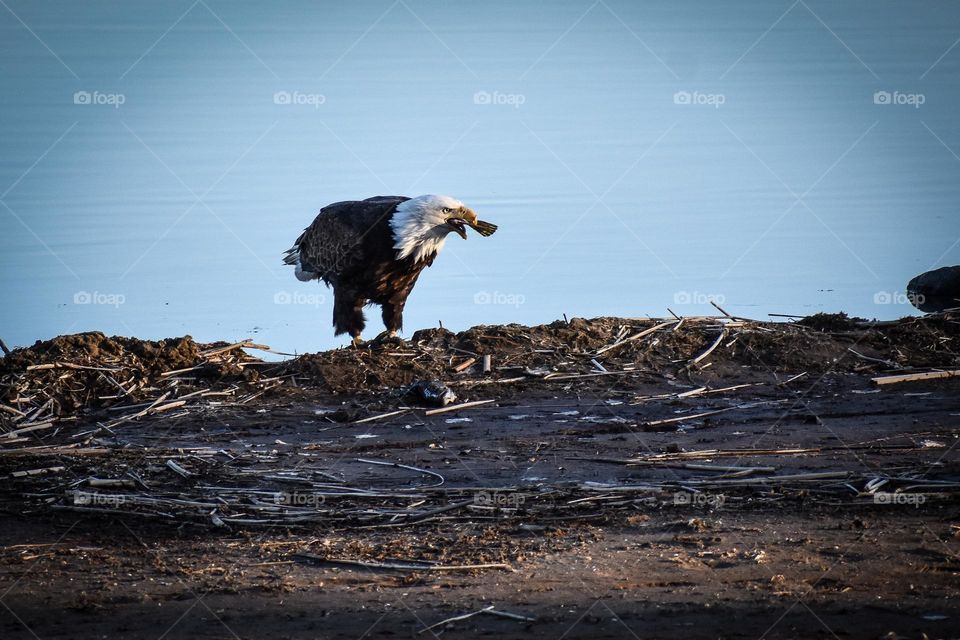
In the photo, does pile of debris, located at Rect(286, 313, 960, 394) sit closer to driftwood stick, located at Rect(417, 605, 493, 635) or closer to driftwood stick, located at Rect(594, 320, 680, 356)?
driftwood stick, located at Rect(594, 320, 680, 356)

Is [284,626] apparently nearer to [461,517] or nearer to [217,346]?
[461,517]

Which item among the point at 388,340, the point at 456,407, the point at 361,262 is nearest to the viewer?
the point at 456,407

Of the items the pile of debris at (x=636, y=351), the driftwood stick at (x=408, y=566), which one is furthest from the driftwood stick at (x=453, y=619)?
the pile of debris at (x=636, y=351)

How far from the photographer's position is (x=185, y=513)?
498 cm

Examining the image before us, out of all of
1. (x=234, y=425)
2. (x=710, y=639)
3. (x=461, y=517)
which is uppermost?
(x=234, y=425)

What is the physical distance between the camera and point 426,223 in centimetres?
959

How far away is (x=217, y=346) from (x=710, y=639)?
18.6 feet

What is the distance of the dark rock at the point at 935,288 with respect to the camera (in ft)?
35.6

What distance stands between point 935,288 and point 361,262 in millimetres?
5482

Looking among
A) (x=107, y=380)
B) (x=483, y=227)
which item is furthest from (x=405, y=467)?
(x=483, y=227)

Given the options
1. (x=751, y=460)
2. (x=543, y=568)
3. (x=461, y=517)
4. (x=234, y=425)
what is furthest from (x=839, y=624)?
(x=234, y=425)

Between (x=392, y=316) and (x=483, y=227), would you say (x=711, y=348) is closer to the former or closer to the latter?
(x=483, y=227)

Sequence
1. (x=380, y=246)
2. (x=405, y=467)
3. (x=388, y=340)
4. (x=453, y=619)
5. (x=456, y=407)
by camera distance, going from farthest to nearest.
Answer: (x=380, y=246) < (x=388, y=340) < (x=456, y=407) < (x=405, y=467) < (x=453, y=619)

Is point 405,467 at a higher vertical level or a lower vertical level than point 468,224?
lower
